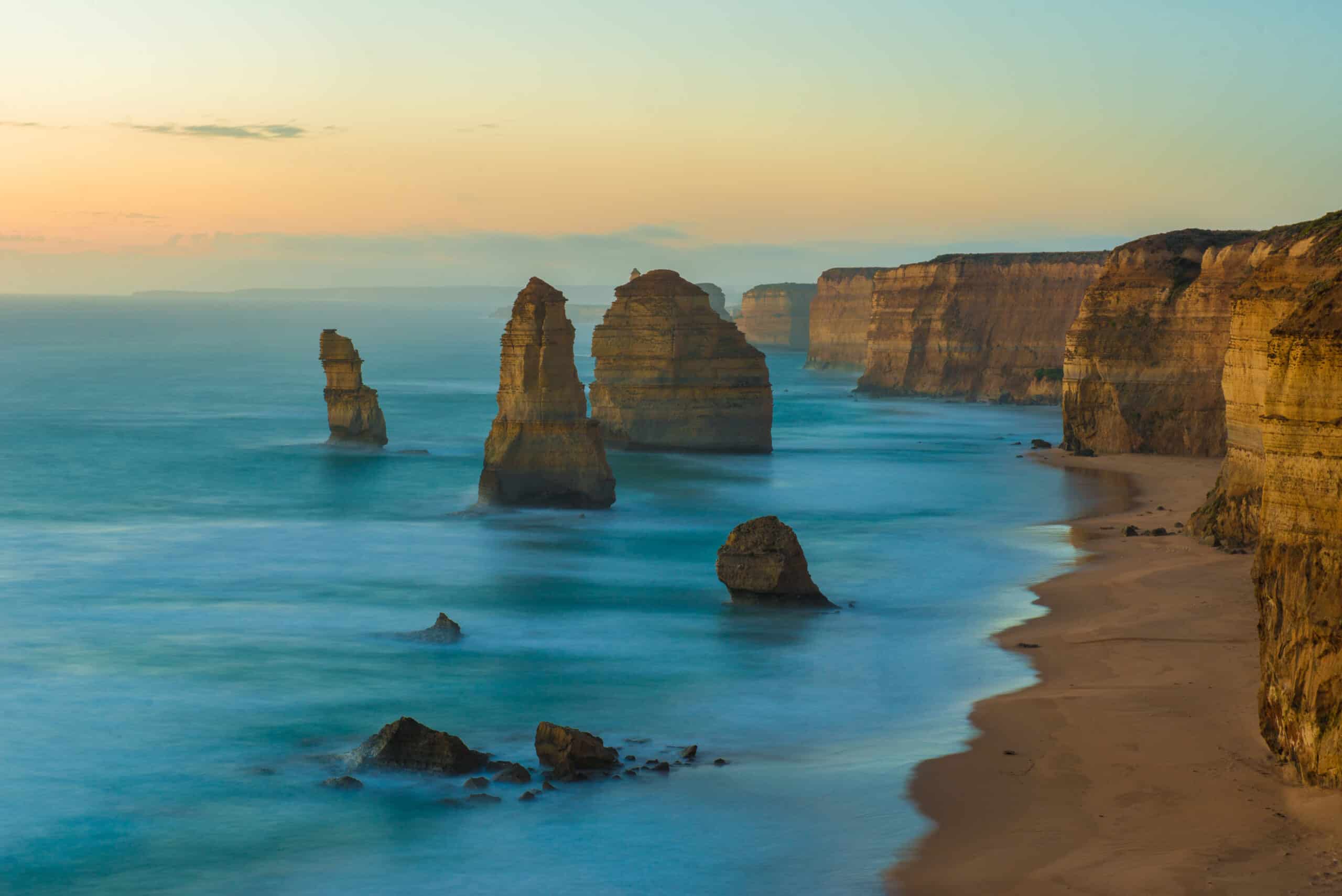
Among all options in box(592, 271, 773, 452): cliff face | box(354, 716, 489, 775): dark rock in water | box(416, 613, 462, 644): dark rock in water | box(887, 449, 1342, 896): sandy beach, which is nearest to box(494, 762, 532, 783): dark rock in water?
box(354, 716, 489, 775): dark rock in water

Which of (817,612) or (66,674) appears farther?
(817,612)

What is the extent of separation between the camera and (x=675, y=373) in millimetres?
73250

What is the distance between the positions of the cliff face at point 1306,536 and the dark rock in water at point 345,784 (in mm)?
12424

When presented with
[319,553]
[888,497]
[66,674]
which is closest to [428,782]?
[66,674]

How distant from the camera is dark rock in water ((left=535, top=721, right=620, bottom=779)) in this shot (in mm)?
21500

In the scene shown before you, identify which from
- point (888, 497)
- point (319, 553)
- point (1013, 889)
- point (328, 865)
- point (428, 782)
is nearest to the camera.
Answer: point (1013, 889)

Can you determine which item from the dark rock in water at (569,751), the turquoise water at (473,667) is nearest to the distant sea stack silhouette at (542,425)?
the turquoise water at (473,667)

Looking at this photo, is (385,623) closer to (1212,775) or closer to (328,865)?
(328,865)

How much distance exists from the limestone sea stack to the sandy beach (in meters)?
4.90

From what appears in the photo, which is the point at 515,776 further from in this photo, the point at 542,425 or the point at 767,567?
the point at 542,425

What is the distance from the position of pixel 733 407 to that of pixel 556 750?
5362 centimetres

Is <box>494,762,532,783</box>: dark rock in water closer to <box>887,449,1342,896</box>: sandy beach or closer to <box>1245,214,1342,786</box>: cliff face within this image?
<box>887,449,1342,896</box>: sandy beach

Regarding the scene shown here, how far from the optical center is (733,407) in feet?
245

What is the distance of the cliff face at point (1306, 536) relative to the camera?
17.8 meters
